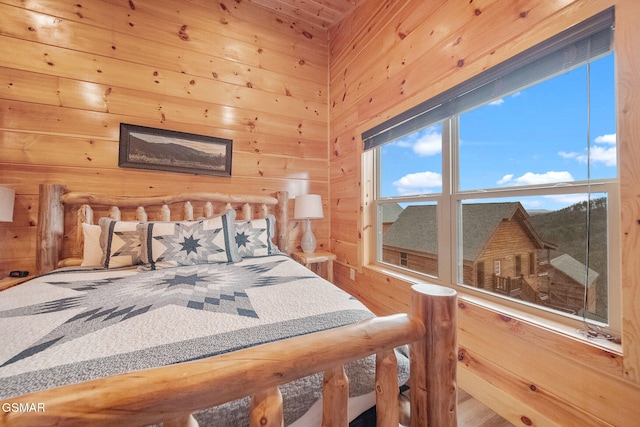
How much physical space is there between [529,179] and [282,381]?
147cm

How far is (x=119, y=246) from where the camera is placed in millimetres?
1524

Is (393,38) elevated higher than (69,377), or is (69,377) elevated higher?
(393,38)

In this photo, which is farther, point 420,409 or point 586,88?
A: point 586,88

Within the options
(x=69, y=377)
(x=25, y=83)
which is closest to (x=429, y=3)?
(x=69, y=377)

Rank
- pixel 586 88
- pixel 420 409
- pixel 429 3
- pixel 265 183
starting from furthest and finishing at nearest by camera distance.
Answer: pixel 265 183
pixel 429 3
pixel 586 88
pixel 420 409

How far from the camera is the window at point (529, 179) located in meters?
0.98

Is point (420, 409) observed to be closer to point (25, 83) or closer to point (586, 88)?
point (586, 88)

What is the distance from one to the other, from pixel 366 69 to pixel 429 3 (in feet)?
2.24

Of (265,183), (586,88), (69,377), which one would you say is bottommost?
(69,377)

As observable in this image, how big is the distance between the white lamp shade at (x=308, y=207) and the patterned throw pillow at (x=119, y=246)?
1.27 meters

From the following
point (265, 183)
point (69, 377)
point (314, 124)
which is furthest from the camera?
point (314, 124)

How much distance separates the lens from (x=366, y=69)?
7.19 feet

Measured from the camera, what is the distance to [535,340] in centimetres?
106

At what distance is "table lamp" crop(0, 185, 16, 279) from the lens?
4.86 ft
